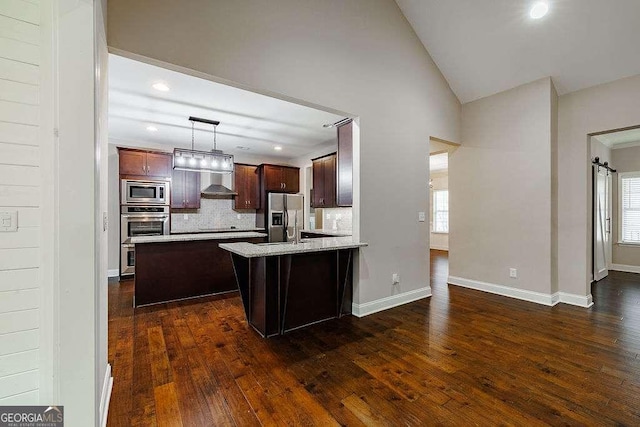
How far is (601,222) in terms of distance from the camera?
5.15 metres

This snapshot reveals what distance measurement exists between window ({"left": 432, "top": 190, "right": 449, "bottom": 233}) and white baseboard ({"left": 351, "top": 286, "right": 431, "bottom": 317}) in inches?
237

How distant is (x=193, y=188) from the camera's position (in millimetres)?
6004

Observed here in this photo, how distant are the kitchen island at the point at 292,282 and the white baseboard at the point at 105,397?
1.25 m

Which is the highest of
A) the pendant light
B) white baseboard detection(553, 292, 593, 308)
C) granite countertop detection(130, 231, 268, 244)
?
the pendant light

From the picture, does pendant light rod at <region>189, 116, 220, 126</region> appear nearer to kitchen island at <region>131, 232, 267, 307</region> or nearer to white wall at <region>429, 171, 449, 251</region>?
kitchen island at <region>131, 232, 267, 307</region>

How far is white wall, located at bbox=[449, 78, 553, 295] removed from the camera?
3.75m

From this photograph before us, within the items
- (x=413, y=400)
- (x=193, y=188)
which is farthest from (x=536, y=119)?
(x=193, y=188)

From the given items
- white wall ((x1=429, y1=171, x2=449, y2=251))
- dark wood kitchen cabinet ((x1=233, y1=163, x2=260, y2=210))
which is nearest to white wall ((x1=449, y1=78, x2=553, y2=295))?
dark wood kitchen cabinet ((x1=233, y1=163, x2=260, y2=210))

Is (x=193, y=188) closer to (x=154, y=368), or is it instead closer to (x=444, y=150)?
(x=154, y=368)

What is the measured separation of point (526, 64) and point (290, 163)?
532 centimetres

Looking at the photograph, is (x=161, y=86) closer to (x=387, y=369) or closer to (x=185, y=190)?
(x=185, y=190)

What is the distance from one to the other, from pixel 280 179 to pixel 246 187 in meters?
0.85

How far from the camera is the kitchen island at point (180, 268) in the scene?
374 cm
